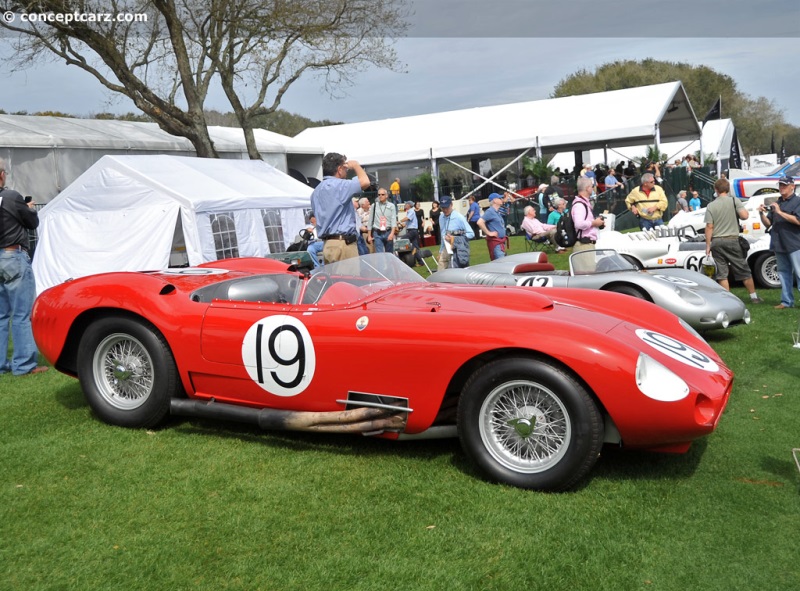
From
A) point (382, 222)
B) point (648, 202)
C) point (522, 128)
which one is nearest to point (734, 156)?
point (522, 128)

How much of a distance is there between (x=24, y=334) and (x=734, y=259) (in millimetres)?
8741

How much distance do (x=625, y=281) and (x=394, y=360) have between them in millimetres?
4488

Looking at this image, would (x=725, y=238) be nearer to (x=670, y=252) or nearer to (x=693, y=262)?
(x=693, y=262)

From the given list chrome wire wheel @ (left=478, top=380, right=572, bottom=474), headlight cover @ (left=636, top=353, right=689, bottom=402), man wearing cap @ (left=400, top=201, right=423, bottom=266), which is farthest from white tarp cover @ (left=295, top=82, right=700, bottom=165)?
chrome wire wheel @ (left=478, top=380, right=572, bottom=474)

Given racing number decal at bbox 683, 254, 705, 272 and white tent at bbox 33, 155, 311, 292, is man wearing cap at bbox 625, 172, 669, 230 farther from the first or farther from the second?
white tent at bbox 33, 155, 311, 292

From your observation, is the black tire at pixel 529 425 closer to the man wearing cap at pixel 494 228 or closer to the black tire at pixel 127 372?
the black tire at pixel 127 372

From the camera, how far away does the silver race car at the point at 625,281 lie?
757 centimetres

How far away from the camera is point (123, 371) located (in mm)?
5363

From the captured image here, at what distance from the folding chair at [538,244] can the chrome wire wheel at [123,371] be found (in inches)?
548

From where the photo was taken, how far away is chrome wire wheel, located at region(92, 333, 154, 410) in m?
5.31

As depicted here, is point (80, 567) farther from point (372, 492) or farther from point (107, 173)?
point (107, 173)

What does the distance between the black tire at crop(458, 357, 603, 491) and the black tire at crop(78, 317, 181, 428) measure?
7.31 feet

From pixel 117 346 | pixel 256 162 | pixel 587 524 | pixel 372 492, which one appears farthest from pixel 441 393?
pixel 256 162

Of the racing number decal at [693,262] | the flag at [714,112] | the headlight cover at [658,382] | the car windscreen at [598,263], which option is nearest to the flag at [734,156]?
→ the flag at [714,112]
